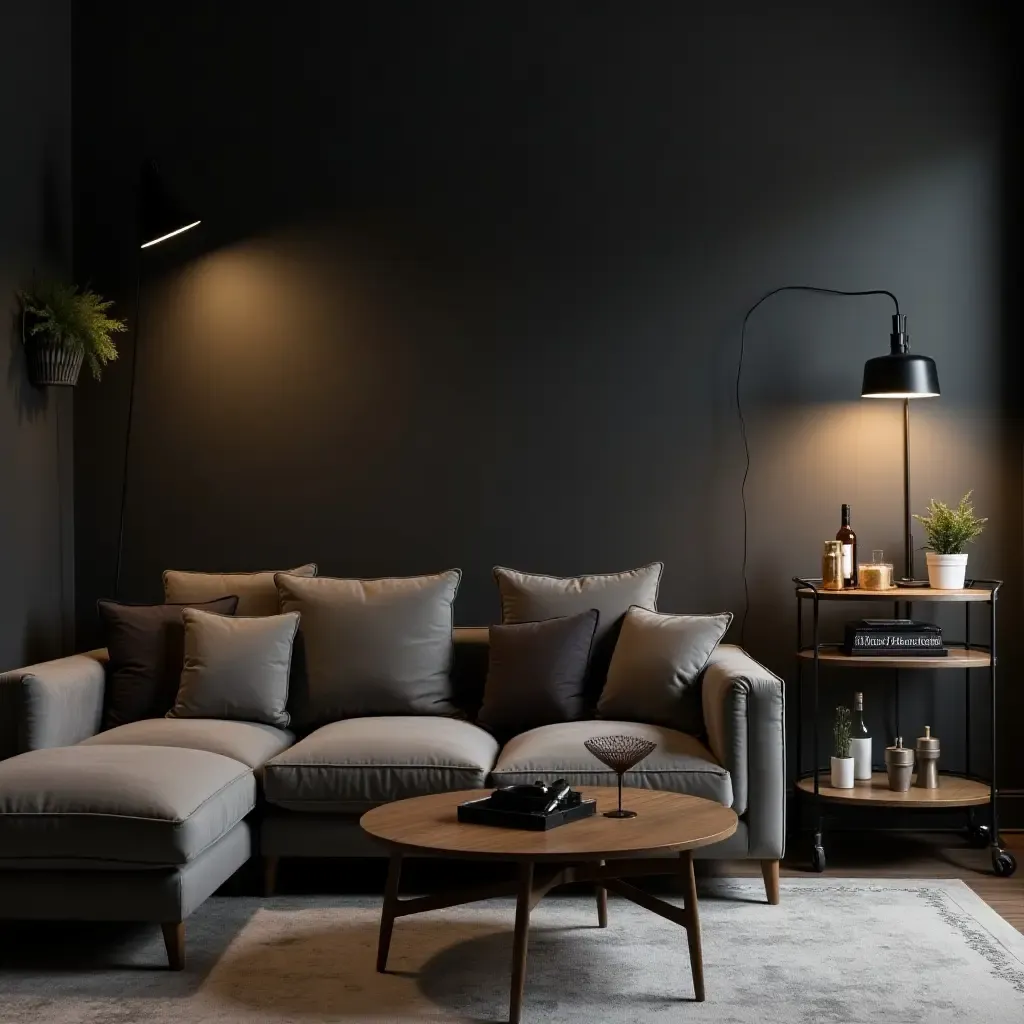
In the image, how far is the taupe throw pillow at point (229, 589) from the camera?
4.78m

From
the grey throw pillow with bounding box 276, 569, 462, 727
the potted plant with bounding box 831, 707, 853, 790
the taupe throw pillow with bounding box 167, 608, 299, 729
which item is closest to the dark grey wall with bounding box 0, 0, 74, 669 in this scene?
the taupe throw pillow with bounding box 167, 608, 299, 729

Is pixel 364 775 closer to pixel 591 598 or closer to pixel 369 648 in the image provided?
pixel 369 648

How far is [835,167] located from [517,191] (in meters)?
1.23

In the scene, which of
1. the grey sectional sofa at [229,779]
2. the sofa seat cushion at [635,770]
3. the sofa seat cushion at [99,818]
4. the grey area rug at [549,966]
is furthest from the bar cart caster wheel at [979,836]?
the sofa seat cushion at [99,818]

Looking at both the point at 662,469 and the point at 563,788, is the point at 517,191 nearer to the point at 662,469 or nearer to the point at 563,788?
the point at 662,469

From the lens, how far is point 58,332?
4820mm

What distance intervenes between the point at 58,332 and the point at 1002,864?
12.5 ft

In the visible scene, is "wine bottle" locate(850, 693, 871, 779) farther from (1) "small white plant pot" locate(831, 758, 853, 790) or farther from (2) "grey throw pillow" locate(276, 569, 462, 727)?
(2) "grey throw pillow" locate(276, 569, 462, 727)

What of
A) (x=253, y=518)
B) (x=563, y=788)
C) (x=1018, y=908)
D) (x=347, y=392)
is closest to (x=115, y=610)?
(x=253, y=518)

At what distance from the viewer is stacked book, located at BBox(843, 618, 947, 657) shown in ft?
14.9

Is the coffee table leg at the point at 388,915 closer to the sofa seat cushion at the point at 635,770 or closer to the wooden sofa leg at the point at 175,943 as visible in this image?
the wooden sofa leg at the point at 175,943

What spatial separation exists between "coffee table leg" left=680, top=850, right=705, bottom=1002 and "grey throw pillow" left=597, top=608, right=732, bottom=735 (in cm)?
112

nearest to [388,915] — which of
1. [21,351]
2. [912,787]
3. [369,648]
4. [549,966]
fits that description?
[549,966]

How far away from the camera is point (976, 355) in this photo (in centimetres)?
501
